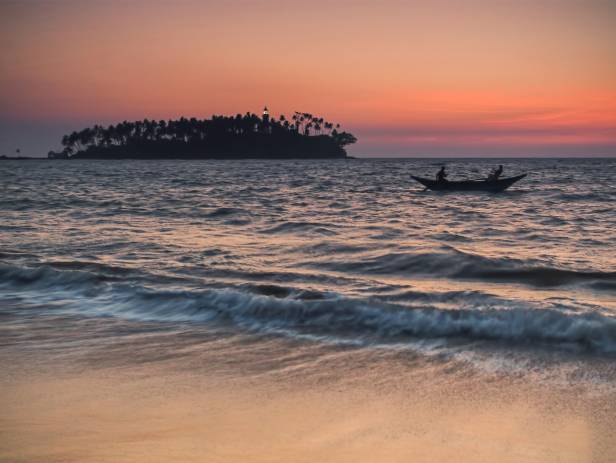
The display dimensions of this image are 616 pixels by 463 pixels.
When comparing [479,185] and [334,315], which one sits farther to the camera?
[479,185]

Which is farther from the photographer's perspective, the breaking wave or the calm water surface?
the breaking wave

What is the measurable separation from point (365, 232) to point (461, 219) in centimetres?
796

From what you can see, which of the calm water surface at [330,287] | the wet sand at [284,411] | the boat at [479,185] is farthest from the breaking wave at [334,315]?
the boat at [479,185]

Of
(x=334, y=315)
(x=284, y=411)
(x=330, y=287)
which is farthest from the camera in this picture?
(x=330, y=287)

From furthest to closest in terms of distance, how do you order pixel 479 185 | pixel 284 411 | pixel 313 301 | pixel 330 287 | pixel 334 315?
pixel 479 185
pixel 330 287
pixel 313 301
pixel 334 315
pixel 284 411

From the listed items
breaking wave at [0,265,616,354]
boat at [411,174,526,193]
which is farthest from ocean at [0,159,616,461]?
boat at [411,174,526,193]

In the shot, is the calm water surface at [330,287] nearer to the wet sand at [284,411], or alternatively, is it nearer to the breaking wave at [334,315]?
the breaking wave at [334,315]

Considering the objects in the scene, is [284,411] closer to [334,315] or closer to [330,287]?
[334,315]

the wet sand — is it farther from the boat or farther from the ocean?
the boat

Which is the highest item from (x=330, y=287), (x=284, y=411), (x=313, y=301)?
(x=284, y=411)

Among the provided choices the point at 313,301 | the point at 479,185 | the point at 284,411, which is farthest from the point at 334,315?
the point at 479,185

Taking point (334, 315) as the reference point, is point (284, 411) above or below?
above

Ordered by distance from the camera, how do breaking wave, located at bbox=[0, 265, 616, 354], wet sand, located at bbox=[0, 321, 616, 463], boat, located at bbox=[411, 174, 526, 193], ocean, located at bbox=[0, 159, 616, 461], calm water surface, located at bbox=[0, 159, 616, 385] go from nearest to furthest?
wet sand, located at bbox=[0, 321, 616, 463], ocean, located at bbox=[0, 159, 616, 461], calm water surface, located at bbox=[0, 159, 616, 385], breaking wave, located at bbox=[0, 265, 616, 354], boat, located at bbox=[411, 174, 526, 193]

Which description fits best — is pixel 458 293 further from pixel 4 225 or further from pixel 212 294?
pixel 4 225
